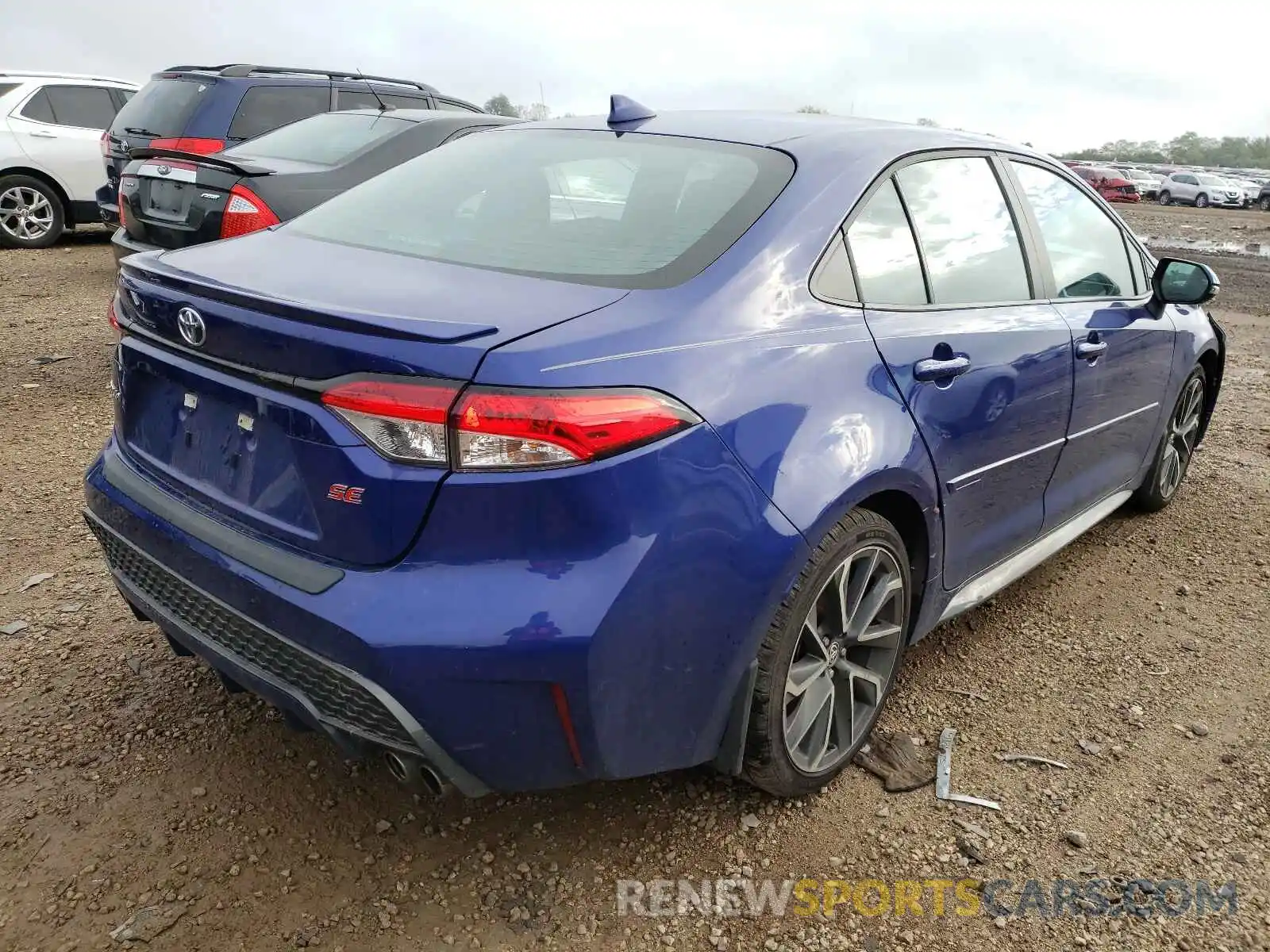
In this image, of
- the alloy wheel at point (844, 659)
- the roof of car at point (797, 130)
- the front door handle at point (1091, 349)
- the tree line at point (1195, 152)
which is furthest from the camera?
the tree line at point (1195, 152)

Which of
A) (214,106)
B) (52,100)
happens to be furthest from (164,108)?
(52,100)

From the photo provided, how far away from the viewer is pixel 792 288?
213 centimetres

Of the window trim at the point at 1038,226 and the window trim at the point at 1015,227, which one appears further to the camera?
the window trim at the point at 1038,226

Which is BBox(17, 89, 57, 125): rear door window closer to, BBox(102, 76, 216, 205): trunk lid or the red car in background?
BBox(102, 76, 216, 205): trunk lid

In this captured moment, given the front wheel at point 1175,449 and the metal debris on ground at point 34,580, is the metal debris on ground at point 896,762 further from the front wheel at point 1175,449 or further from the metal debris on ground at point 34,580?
the metal debris on ground at point 34,580

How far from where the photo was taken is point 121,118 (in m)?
8.08

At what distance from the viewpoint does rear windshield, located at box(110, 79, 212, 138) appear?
756cm

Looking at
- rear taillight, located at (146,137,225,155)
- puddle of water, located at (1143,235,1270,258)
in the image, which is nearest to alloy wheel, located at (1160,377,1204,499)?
rear taillight, located at (146,137,225,155)

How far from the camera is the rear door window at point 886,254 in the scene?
235 cm

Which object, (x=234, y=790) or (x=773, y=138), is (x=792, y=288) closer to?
(x=773, y=138)

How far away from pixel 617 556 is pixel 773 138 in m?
1.33

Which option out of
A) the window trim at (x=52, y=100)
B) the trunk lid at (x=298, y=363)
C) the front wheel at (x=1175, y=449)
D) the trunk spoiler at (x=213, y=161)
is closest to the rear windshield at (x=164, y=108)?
the window trim at (x=52, y=100)

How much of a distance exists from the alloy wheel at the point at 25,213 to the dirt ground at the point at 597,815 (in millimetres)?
8251

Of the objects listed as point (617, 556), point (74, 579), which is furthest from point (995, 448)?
Answer: point (74, 579)
